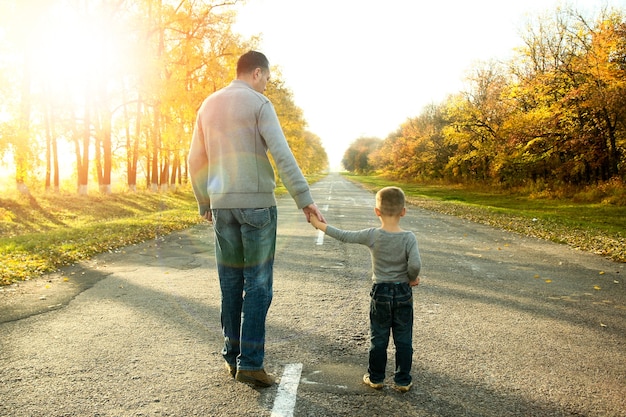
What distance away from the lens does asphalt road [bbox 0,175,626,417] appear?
120 inches

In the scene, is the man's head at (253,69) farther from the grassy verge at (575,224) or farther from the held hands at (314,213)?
the grassy verge at (575,224)

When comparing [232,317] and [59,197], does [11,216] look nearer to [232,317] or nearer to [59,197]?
[59,197]

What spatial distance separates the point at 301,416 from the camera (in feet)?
9.36

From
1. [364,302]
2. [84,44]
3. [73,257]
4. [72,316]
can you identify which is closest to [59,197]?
[84,44]

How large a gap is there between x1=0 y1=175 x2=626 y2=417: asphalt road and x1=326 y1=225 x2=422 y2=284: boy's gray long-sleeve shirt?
78cm

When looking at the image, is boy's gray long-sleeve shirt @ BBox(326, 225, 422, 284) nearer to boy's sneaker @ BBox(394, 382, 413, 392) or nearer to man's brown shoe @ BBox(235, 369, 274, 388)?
boy's sneaker @ BBox(394, 382, 413, 392)

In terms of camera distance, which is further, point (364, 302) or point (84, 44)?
point (84, 44)

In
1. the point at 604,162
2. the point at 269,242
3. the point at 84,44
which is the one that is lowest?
the point at 269,242

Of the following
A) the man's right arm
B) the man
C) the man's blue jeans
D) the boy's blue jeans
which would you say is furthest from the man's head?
the boy's blue jeans

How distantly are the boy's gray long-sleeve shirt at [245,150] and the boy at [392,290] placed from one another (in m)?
0.56

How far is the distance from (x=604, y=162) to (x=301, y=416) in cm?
2635

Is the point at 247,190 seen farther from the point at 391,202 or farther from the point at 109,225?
the point at 109,225

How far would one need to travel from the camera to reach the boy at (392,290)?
3.26 meters

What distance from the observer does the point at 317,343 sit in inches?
163
